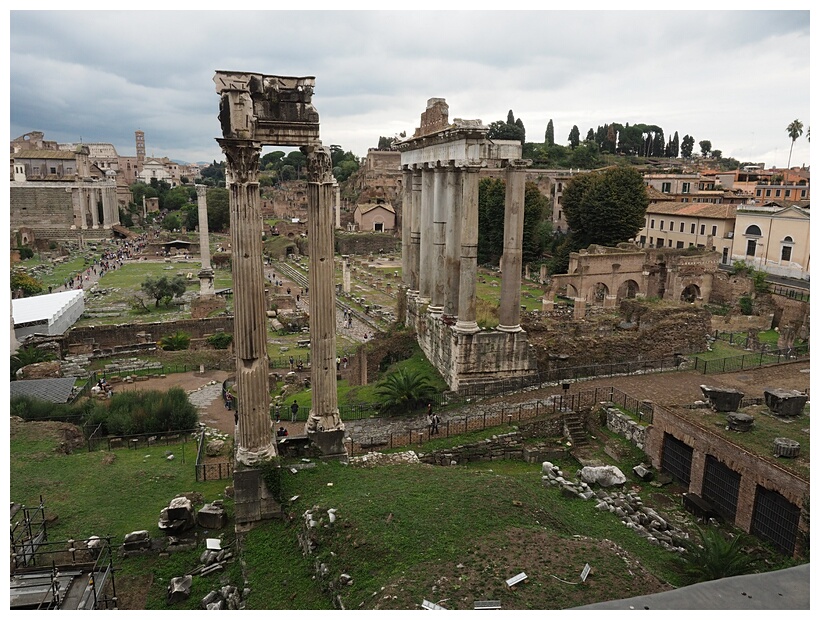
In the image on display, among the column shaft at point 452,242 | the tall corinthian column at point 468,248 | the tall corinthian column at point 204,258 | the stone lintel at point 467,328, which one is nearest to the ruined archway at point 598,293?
the column shaft at point 452,242

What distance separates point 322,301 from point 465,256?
8012mm

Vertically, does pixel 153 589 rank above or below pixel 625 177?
below

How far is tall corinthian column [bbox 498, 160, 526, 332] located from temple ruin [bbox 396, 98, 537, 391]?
0.11 ft

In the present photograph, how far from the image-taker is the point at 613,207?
154ft

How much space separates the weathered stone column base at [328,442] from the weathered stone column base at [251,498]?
1.64 m

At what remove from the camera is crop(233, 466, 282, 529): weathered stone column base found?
1135 centimetres

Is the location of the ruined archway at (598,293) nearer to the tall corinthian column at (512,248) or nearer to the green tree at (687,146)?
the tall corinthian column at (512,248)

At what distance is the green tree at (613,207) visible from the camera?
46.9m

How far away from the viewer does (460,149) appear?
1939 cm

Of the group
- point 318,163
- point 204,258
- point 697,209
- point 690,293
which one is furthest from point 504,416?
point 697,209

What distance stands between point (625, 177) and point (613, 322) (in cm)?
2582

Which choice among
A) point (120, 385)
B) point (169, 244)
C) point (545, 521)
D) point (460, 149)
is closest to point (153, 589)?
point (545, 521)

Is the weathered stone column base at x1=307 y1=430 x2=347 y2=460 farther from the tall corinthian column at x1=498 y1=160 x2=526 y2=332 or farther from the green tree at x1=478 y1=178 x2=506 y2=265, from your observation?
the green tree at x1=478 y1=178 x2=506 y2=265

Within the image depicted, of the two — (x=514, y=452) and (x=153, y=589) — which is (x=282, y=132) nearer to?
(x=153, y=589)
